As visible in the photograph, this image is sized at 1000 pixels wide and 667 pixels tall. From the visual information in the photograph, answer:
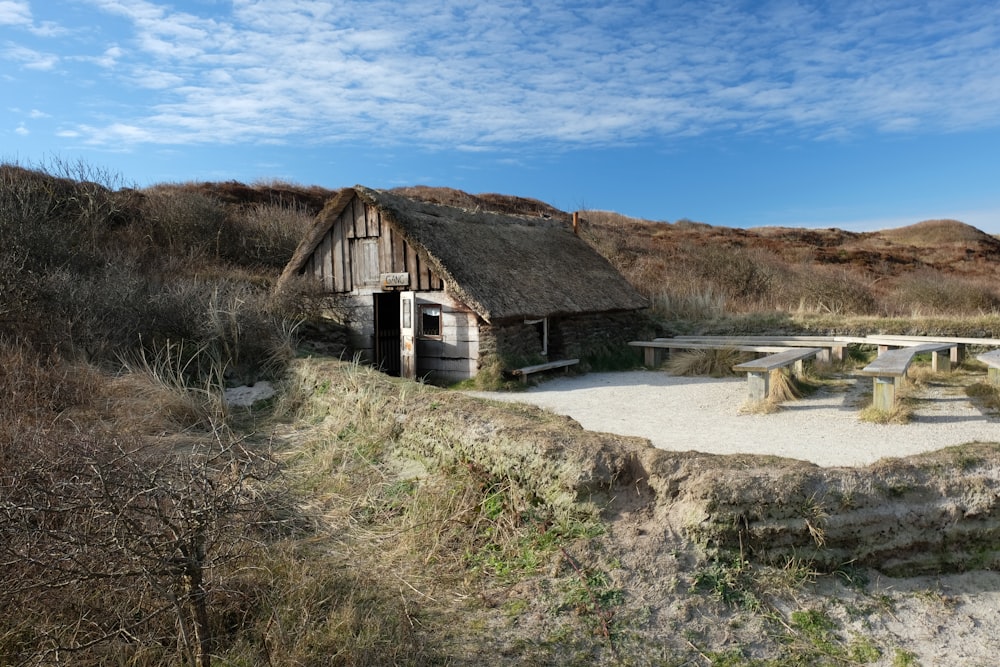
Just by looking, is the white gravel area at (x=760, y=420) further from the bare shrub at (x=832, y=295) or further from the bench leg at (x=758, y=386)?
the bare shrub at (x=832, y=295)

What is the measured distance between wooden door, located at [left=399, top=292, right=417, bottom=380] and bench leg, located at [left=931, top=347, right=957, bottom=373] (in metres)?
8.47

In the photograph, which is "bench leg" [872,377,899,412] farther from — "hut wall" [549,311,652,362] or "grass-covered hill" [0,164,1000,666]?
"hut wall" [549,311,652,362]

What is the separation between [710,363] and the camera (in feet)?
38.9

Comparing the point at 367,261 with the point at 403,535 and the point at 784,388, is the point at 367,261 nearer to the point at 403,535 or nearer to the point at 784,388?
the point at 784,388

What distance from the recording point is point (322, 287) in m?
12.6

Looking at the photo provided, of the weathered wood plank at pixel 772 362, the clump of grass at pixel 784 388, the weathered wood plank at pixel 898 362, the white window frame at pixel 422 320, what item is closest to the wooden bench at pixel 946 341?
the weathered wood plank at pixel 898 362

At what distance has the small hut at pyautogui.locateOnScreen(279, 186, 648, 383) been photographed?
1116cm

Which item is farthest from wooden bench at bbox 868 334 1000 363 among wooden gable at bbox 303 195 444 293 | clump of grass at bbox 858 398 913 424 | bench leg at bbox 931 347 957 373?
wooden gable at bbox 303 195 444 293

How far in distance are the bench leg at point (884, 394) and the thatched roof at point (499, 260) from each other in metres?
5.40

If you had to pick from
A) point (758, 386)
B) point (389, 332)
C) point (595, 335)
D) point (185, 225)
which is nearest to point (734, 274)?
point (595, 335)

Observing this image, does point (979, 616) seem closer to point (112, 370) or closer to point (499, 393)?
point (499, 393)

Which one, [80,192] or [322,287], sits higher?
[80,192]

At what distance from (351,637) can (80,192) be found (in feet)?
62.2

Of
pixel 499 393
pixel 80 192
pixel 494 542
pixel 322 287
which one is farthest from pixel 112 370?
pixel 80 192
